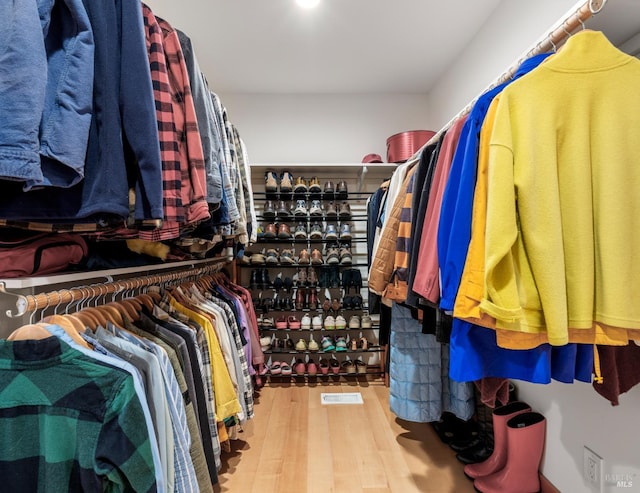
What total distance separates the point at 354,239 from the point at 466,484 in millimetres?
1891

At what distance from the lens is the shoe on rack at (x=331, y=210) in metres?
2.82

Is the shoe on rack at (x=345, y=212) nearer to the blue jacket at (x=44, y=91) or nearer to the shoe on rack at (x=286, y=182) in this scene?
the shoe on rack at (x=286, y=182)

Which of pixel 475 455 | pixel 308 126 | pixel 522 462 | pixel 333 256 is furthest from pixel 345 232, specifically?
pixel 522 462

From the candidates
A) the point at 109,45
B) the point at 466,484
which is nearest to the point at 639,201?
the point at 109,45

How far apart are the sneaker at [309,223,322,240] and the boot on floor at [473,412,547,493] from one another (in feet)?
5.84

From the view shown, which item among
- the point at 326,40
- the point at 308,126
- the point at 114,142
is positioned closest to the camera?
the point at 114,142

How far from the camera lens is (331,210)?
2865 millimetres

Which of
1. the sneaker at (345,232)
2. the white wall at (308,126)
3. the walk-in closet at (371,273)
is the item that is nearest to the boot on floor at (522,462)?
the walk-in closet at (371,273)

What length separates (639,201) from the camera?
0.67m

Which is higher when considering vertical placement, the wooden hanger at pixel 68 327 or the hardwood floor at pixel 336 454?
the wooden hanger at pixel 68 327

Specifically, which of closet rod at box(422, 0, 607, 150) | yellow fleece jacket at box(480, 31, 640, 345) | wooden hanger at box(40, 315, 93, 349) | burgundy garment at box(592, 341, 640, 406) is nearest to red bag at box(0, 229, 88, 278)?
wooden hanger at box(40, 315, 93, 349)

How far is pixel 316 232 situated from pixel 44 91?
7.17 ft

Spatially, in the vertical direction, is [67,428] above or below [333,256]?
below

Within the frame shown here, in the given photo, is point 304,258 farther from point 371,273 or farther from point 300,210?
point 371,273
